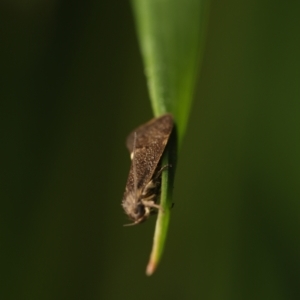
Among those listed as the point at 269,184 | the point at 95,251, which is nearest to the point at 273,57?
the point at 269,184

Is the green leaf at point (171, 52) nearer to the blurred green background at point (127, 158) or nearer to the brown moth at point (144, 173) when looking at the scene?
the brown moth at point (144, 173)

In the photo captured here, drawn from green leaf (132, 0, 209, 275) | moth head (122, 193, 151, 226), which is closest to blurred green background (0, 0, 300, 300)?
moth head (122, 193, 151, 226)

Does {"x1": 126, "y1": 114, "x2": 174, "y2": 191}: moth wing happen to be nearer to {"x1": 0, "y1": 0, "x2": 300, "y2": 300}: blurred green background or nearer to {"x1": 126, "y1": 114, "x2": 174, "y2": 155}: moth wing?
{"x1": 126, "y1": 114, "x2": 174, "y2": 155}: moth wing

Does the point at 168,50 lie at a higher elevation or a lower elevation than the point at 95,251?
higher

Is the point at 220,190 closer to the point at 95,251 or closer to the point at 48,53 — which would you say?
the point at 95,251

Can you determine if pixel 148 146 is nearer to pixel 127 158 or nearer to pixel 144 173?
pixel 144 173

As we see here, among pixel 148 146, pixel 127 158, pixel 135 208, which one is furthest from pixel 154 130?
pixel 127 158

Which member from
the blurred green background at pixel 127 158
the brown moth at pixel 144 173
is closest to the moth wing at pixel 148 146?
the brown moth at pixel 144 173

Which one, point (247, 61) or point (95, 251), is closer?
point (247, 61)
